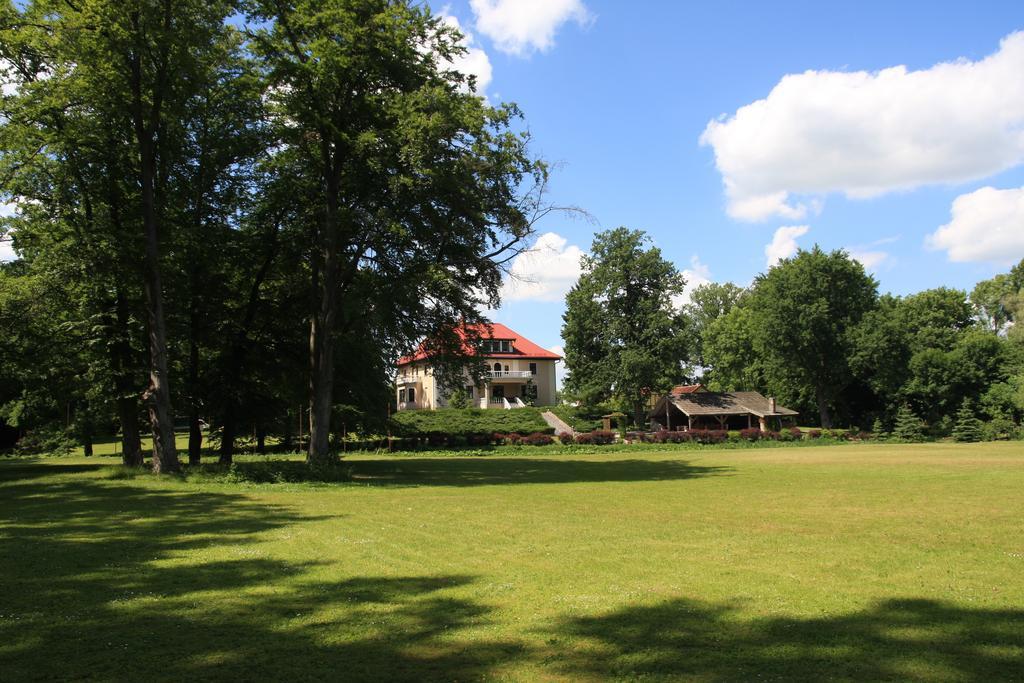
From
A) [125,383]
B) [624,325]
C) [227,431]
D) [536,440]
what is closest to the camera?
[125,383]

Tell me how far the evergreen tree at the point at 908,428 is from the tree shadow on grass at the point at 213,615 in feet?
196

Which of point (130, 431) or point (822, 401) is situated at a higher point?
point (822, 401)

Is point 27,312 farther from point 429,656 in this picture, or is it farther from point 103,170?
point 429,656

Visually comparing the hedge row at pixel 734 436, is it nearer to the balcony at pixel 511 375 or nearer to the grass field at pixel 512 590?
the balcony at pixel 511 375

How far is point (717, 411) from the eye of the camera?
6881 cm

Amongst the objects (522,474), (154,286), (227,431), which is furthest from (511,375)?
(154,286)

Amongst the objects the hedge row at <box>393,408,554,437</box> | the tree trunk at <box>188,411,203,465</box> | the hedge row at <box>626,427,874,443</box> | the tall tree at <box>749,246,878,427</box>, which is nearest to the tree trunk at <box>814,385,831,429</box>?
the tall tree at <box>749,246,878,427</box>

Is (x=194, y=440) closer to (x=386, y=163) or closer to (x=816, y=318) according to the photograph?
(x=386, y=163)

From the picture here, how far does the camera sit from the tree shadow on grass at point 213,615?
550 cm

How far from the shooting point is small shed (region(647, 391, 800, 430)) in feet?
227

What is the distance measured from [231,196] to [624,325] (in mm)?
44657

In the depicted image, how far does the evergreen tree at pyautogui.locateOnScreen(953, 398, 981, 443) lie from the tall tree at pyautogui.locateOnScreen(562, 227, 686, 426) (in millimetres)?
23107

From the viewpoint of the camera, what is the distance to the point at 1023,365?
59656mm

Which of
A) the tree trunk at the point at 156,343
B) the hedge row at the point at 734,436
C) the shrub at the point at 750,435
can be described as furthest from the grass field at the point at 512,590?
the shrub at the point at 750,435
